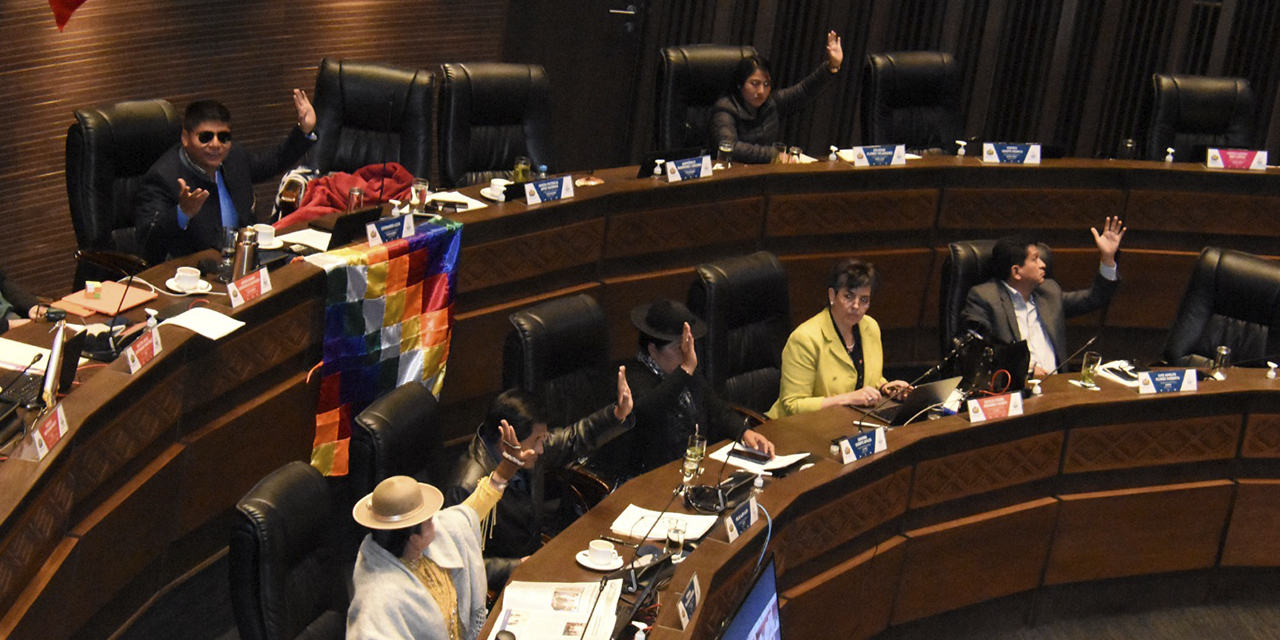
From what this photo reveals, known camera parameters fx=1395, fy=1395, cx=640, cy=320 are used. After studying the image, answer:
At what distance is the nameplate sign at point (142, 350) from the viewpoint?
3.54 m

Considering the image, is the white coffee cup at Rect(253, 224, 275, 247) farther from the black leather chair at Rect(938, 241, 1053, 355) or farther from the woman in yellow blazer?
the black leather chair at Rect(938, 241, 1053, 355)

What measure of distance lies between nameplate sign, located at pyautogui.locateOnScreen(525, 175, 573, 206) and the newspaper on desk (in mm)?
2222

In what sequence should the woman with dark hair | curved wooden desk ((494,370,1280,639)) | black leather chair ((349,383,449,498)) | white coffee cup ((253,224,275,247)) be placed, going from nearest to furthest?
1. black leather chair ((349,383,449,498))
2. curved wooden desk ((494,370,1280,639))
3. white coffee cup ((253,224,275,247))
4. the woman with dark hair

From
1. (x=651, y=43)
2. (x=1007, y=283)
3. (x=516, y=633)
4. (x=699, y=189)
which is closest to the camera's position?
(x=516, y=633)

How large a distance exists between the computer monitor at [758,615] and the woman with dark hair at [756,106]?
10.5 feet

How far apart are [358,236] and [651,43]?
332 cm

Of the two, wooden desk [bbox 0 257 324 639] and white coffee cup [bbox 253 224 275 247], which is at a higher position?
white coffee cup [bbox 253 224 275 247]

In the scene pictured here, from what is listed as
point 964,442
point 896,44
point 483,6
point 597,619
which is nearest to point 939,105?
point 896,44

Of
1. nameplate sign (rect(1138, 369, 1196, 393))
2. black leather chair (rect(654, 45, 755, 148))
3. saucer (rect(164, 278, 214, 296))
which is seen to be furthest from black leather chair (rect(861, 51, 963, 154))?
saucer (rect(164, 278, 214, 296))

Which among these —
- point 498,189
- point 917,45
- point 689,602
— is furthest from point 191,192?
point 917,45

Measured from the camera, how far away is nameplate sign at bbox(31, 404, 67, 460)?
3117 mm

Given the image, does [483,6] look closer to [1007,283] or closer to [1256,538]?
[1007,283]

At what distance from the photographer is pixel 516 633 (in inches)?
114

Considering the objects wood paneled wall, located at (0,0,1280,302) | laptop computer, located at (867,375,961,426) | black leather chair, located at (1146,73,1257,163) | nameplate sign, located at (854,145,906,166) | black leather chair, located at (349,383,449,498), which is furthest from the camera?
black leather chair, located at (1146,73,1257,163)
